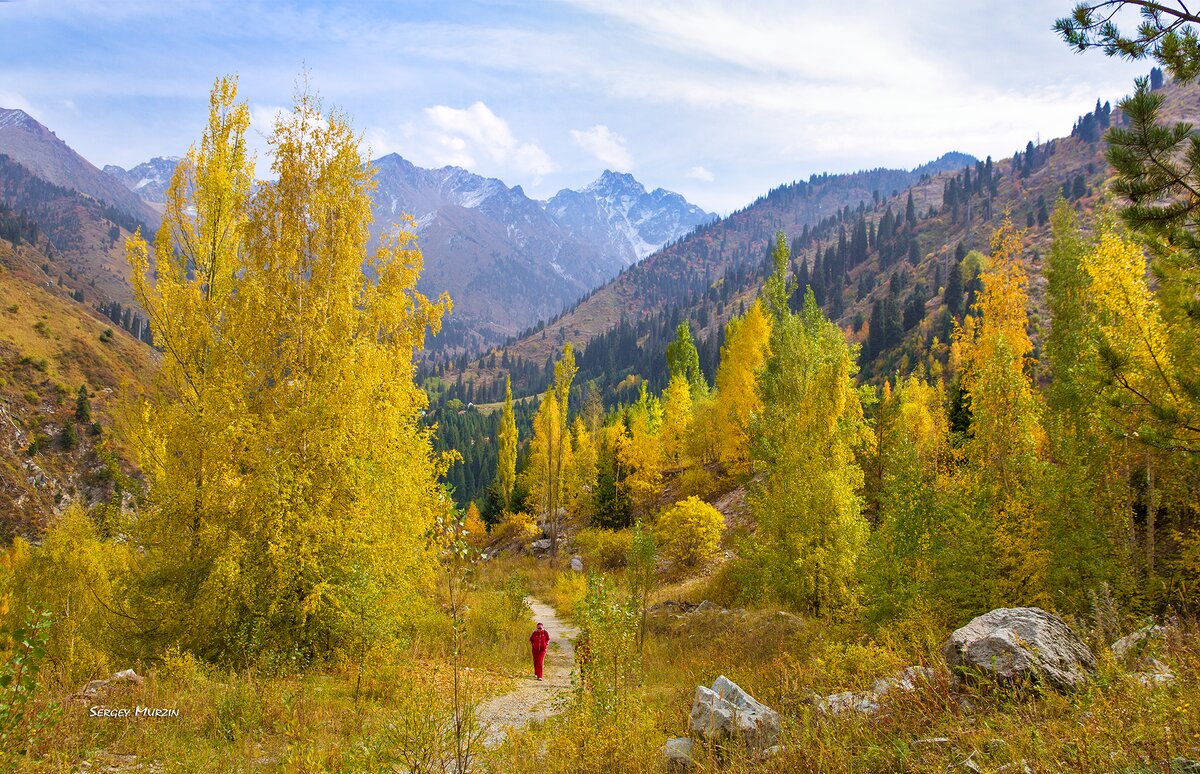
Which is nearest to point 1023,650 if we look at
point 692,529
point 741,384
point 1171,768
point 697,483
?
A: point 1171,768

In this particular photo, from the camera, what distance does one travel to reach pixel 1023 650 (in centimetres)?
639

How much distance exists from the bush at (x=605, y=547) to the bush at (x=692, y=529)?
4817mm

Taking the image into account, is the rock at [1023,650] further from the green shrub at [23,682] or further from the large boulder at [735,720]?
the green shrub at [23,682]

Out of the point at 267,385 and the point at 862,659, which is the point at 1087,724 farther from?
the point at 267,385

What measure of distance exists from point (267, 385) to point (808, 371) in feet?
50.9

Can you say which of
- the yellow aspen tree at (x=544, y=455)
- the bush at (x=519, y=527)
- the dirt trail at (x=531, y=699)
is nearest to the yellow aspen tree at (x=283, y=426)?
the dirt trail at (x=531, y=699)

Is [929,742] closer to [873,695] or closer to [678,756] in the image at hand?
[873,695]

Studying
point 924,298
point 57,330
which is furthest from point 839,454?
point 57,330

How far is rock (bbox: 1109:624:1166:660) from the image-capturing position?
21.0 feet

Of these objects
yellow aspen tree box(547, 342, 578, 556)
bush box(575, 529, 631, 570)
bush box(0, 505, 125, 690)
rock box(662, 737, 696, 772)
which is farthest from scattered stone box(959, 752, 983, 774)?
yellow aspen tree box(547, 342, 578, 556)

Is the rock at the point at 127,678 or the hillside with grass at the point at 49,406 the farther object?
the hillside with grass at the point at 49,406

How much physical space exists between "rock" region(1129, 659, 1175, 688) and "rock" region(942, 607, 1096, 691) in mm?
435

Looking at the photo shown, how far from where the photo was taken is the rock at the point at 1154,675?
5.38 metres

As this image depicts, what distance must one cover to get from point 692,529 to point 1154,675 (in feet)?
72.2
